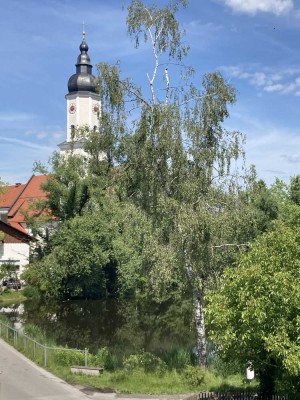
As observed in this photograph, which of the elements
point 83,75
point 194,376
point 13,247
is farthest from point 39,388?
point 83,75

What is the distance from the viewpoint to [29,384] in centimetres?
1872

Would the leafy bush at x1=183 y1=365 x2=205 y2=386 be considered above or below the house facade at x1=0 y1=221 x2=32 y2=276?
below

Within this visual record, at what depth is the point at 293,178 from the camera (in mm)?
51156

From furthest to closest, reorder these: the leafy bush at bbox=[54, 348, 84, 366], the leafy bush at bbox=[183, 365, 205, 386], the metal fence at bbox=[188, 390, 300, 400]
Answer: the leafy bush at bbox=[54, 348, 84, 366] < the leafy bush at bbox=[183, 365, 205, 386] < the metal fence at bbox=[188, 390, 300, 400]

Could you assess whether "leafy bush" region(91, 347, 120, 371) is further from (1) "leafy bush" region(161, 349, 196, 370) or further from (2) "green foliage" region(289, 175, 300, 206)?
(2) "green foliage" region(289, 175, 300, 206)

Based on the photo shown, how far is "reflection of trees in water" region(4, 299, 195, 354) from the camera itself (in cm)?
3094

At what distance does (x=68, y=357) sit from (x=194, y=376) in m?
5.31

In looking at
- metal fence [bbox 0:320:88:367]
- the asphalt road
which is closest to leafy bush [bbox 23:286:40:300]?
metal fence [bbox 0:320:88:367]

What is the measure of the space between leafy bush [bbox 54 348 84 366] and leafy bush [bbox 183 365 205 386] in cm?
436

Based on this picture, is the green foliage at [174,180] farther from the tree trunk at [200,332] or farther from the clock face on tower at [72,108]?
the clock face on tower at [72,108]

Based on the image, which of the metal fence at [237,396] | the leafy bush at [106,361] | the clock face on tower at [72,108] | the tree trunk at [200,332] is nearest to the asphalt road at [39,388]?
the metal fence at [237,396]

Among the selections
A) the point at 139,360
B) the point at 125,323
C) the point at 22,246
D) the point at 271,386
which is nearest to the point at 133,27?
the point at 139,360

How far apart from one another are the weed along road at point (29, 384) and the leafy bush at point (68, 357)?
907mm

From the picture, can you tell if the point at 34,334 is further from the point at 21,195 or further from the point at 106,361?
the point at 21,195
